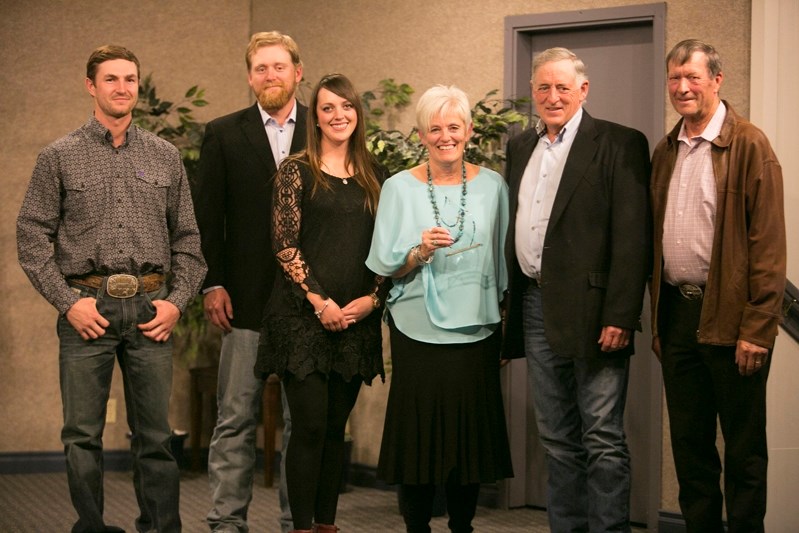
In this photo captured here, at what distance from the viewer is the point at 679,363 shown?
10.4 feet

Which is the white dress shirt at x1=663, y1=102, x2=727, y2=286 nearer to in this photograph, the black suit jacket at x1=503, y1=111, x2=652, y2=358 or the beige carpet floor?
the black suit jacket at x1=503, y1=111, x2=652, y2=358

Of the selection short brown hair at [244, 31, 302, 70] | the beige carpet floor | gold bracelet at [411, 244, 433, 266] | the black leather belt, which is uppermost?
short brown hair at [244, 31, 302, 70]

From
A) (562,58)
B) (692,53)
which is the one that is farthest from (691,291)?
(562,58)

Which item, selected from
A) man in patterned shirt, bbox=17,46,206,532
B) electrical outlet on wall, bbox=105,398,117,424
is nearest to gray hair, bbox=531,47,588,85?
man in patterned shirt, bbox=17,46,206,532

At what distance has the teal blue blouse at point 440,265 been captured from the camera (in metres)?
3.22

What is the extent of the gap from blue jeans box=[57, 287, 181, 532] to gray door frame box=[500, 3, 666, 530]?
5.64 ft

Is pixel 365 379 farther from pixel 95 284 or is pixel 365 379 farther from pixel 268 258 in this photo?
pixel 95 284

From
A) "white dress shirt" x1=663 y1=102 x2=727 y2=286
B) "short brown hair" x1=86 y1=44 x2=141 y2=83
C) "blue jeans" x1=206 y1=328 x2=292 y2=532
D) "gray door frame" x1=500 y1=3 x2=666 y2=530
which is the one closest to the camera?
"white dress shirt" x1=663 y1=102 x2=727 y2=286

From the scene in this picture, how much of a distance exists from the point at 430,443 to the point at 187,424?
2602mm

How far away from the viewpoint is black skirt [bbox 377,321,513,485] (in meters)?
3.23

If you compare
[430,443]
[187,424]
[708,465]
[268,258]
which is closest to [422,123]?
[268,258]

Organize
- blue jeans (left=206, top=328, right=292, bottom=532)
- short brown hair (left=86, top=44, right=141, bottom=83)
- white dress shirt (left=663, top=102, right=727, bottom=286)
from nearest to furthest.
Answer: white dress shirt (left=663, top=102, right=727, bottom=286) < short brown hair (left=86, top=44, right=141, bottom=83) < blue jeans (left=206, top=328, right=292, bottom=532)

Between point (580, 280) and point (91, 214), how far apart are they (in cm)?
152

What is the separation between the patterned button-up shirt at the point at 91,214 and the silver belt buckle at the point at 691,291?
158cm
